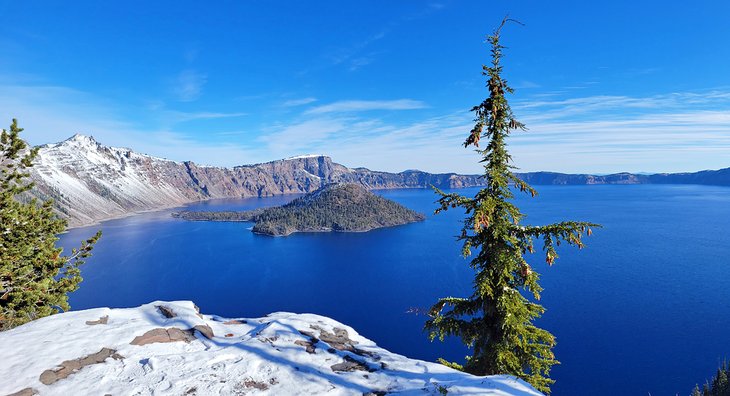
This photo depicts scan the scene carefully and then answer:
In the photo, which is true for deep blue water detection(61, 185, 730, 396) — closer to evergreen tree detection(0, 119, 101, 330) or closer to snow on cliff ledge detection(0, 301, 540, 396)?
snow on cliff ledge detection(0, 301, 540, 396)

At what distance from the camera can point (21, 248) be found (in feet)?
78.8

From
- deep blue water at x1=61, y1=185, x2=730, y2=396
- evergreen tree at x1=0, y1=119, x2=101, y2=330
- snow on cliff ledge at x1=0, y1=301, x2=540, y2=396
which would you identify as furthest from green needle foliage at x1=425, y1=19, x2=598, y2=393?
deep blue water at x1=61, y1=185, x2=730, y2=396

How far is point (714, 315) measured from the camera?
109562mm

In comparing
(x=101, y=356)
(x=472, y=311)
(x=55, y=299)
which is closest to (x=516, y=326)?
(x=472, y=311)

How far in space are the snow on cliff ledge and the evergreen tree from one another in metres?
5.64

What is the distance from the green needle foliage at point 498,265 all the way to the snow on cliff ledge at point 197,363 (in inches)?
86.1

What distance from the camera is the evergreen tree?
22.8m

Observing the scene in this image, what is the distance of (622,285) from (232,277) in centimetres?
16370

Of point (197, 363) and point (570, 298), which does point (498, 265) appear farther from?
point (570, 298)

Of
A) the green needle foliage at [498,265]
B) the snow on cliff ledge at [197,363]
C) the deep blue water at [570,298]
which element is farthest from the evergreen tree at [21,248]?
the deep blue water at [570,298]

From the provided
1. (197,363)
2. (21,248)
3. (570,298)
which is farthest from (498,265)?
(570,298)

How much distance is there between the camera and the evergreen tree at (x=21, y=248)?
2277cm

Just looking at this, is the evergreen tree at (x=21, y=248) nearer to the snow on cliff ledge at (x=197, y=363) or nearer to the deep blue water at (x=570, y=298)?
the snow on cliff ledge at (x=197, y=363)

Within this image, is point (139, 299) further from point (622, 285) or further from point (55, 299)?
point (622, 285)
